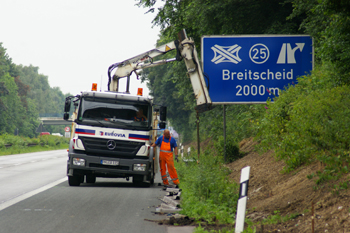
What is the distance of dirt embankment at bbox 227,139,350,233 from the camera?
236 inches

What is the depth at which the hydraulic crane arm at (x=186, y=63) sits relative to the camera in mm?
13423

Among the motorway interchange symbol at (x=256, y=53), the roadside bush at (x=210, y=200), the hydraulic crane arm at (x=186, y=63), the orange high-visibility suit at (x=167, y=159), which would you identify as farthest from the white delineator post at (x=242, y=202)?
the motorway interchange symbol at (x=256, y=53)

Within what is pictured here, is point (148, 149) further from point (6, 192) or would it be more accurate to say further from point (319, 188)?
point (319, 188)

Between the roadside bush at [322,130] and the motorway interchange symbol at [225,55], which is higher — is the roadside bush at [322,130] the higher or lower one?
the lower one

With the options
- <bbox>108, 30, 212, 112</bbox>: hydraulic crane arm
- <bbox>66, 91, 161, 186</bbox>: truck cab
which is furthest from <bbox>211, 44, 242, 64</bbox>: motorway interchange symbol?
<bbox>66, 91, 161, 186</bbox>: truck cab

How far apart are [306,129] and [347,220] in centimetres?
353

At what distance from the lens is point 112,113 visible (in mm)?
13508

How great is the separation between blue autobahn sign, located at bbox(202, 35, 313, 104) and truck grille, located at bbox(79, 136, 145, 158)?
156 inches

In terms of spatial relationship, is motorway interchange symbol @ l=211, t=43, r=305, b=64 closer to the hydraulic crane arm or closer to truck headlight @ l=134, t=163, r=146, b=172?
the hydraulic crane arm

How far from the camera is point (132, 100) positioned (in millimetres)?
13742

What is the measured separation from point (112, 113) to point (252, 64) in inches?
219

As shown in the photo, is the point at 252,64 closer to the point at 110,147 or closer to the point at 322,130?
the point at 110,147

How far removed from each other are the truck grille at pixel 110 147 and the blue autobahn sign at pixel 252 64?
13.0ft

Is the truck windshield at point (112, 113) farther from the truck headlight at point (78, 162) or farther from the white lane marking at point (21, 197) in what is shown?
the white lane marking at point (21, 197)
